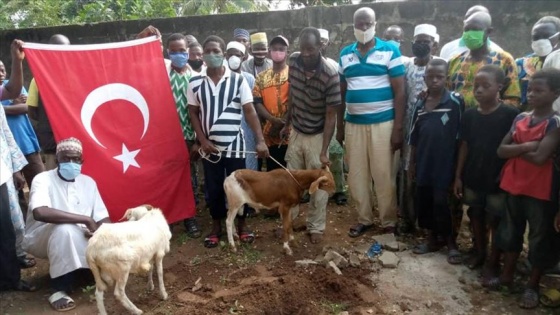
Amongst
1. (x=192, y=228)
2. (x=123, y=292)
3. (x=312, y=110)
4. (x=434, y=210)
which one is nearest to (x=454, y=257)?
(x=434, y=210)

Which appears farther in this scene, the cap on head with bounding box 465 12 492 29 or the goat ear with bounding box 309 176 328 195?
the goat ear with bounding box 309 176 328 195

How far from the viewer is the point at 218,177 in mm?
4871

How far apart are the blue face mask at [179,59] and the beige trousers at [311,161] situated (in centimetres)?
149

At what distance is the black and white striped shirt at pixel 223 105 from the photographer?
465 cm

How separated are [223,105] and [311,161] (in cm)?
109

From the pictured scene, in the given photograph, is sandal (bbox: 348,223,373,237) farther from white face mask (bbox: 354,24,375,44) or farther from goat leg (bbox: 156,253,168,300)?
goat leg (bbox: 156,253,168,300)

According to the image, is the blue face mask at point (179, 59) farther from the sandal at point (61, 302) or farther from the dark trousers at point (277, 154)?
the sandal at point (61, 302)

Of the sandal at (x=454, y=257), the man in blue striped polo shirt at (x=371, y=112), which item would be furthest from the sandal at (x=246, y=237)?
the sandal at (x=454, y=257)

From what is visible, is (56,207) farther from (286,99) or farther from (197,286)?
(286,99)

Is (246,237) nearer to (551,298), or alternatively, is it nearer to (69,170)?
(69,170)

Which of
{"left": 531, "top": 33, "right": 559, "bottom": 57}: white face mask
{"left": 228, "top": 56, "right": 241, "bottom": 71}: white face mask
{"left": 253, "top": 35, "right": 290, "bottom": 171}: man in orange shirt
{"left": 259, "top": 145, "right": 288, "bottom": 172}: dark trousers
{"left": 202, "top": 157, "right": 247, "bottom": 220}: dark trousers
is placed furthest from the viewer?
{"left": 228, "top": 56, "right": 241, "bottom": 71}: white face mask

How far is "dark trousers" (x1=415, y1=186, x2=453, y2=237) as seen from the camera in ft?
13.9

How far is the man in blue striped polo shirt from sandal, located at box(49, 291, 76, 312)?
2811mm

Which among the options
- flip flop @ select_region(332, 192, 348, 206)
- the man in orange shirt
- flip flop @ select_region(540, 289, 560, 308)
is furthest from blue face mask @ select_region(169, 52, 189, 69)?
flip flop @ select_region(540, 289, 560, 308)
